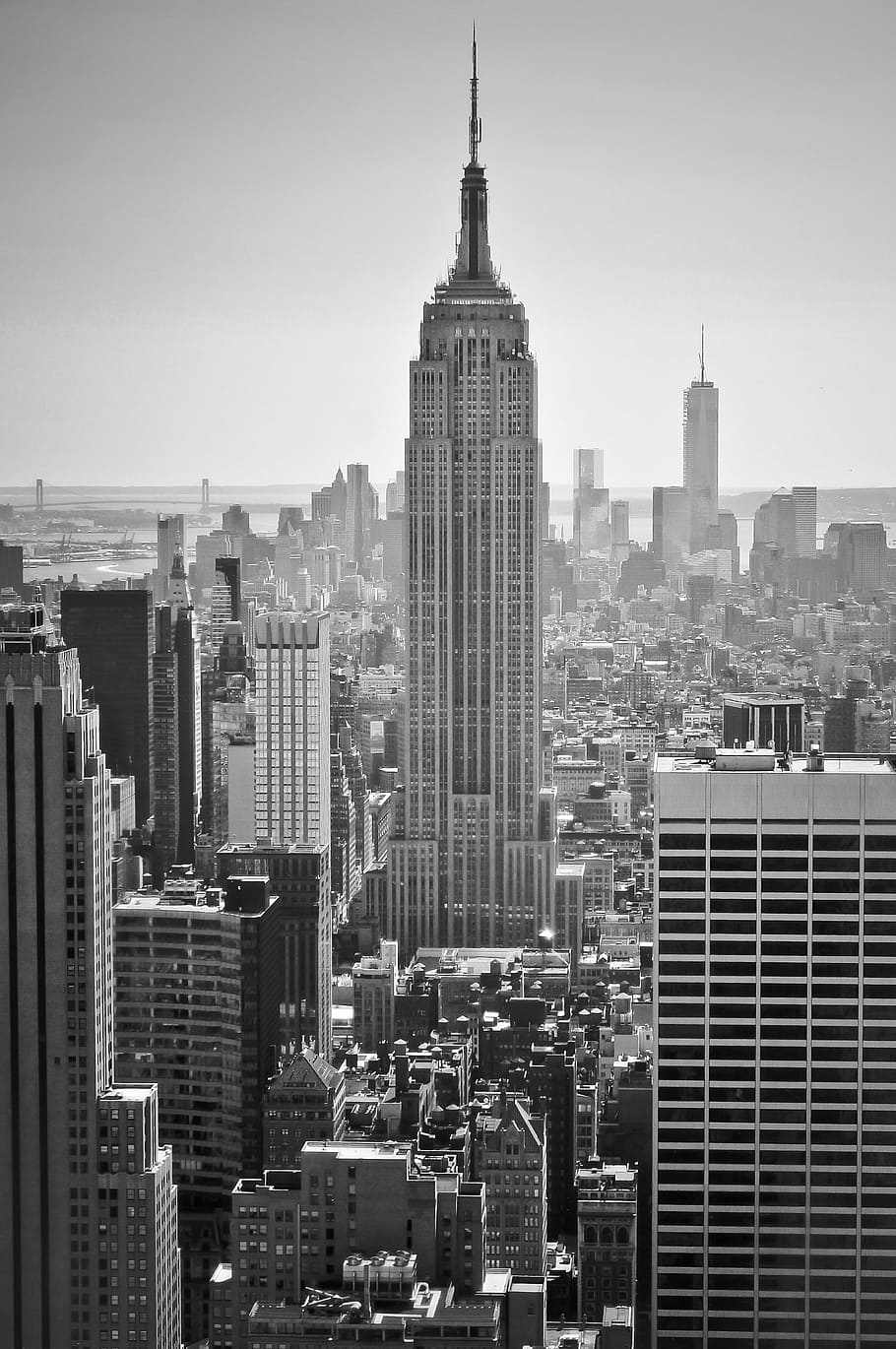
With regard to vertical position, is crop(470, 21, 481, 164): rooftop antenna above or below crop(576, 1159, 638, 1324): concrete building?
above

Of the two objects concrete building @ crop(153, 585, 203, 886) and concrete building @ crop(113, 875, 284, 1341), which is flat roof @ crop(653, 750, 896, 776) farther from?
concrete building @ crop(153, 585, 203, 886)

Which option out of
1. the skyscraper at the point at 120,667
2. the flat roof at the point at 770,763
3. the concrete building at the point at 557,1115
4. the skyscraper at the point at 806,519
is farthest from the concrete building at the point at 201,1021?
the skyscraper at the point at 806,519

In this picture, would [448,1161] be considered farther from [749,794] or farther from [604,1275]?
[749,794]

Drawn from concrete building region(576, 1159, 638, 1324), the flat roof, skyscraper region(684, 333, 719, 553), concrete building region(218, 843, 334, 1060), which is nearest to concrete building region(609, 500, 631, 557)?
skyscraper region(684, 333, 719, 553)

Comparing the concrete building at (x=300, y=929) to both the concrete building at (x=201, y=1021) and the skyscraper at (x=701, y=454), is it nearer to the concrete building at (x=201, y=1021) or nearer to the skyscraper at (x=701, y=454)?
the concrete building at (x=201, y=1021)

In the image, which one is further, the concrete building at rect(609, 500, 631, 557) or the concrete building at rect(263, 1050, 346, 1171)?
the concrete building at rect(609, 500, 631, 557)

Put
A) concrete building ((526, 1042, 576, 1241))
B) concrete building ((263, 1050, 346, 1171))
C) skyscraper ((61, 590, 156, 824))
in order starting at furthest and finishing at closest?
skyscraper ((61, 590, 156, 824)) < concrete building ((526, 1042, 576, 1241)) < concrete building ((263, 1050, 346, 1171))
